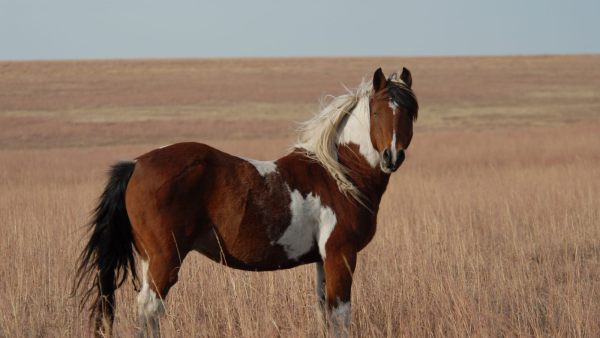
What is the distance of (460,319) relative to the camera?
471 centimetres

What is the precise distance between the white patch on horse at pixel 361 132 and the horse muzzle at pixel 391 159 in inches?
7.8

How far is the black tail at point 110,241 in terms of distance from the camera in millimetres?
4176

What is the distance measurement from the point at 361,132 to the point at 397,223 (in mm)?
4430

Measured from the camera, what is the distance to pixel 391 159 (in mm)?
4320

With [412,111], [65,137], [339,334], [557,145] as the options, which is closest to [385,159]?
[412,111]

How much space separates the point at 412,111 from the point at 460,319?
140 centimetres

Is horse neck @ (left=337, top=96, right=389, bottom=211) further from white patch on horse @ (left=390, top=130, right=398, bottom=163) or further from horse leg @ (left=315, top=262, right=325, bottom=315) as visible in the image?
horse leg @ (left=315, top=262, right=325, bottom=315)

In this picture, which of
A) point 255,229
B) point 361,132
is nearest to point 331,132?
point 361,132

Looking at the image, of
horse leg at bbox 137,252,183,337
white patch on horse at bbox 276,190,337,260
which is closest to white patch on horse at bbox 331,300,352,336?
white patch on horse at bbox 276,190,337,260

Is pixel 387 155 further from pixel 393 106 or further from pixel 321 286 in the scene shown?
pixel 321 286

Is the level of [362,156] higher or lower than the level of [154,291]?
higher

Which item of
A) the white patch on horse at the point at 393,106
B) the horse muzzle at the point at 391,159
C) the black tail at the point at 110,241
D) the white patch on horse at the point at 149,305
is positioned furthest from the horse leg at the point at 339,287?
the black tail at the point at 110,241

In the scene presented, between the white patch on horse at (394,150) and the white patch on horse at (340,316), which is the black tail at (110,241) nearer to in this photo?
the white patch on horse at (340,316)

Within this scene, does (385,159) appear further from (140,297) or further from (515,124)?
(515,124)
